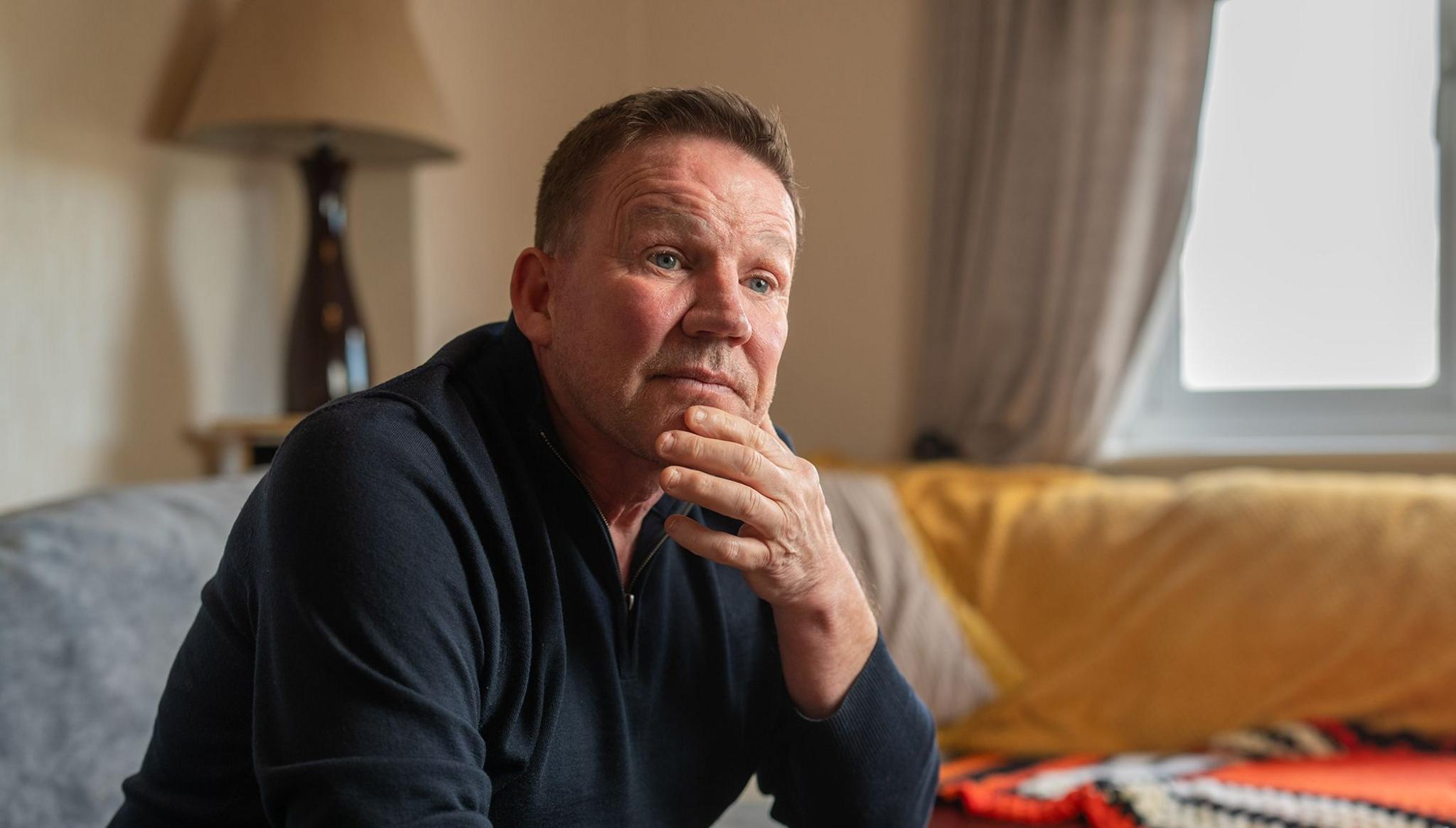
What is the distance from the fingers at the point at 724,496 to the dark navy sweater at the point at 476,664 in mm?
139

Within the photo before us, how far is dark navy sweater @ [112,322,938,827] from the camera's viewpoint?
701 millimetres

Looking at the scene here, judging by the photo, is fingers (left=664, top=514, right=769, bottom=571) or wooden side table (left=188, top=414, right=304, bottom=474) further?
wooden side table (left=188, top=414, right=304, bottom=474)

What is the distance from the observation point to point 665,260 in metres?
0.85

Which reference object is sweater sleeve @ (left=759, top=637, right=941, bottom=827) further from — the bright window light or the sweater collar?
the bright window light

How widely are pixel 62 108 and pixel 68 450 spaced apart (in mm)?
526

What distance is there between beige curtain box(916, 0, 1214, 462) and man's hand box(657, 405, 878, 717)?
1.89 metres

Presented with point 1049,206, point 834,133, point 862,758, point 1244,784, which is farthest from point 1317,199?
point 862,758

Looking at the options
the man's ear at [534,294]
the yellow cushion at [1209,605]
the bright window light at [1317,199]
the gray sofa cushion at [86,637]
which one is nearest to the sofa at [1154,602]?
the yellow cushion at [1209,605]

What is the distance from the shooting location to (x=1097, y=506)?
2307 millimetres

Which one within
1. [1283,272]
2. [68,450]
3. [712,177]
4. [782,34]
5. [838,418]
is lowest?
[838,418]

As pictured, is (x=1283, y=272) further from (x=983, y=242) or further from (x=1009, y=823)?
(x=1009, y=823)

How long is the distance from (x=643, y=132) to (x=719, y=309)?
0.15 m

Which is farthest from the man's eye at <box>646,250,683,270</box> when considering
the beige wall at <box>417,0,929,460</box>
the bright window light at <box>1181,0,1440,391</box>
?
the bright window light at <box>1181,0,1440,391</box>

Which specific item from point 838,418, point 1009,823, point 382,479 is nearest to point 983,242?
point 838,418
